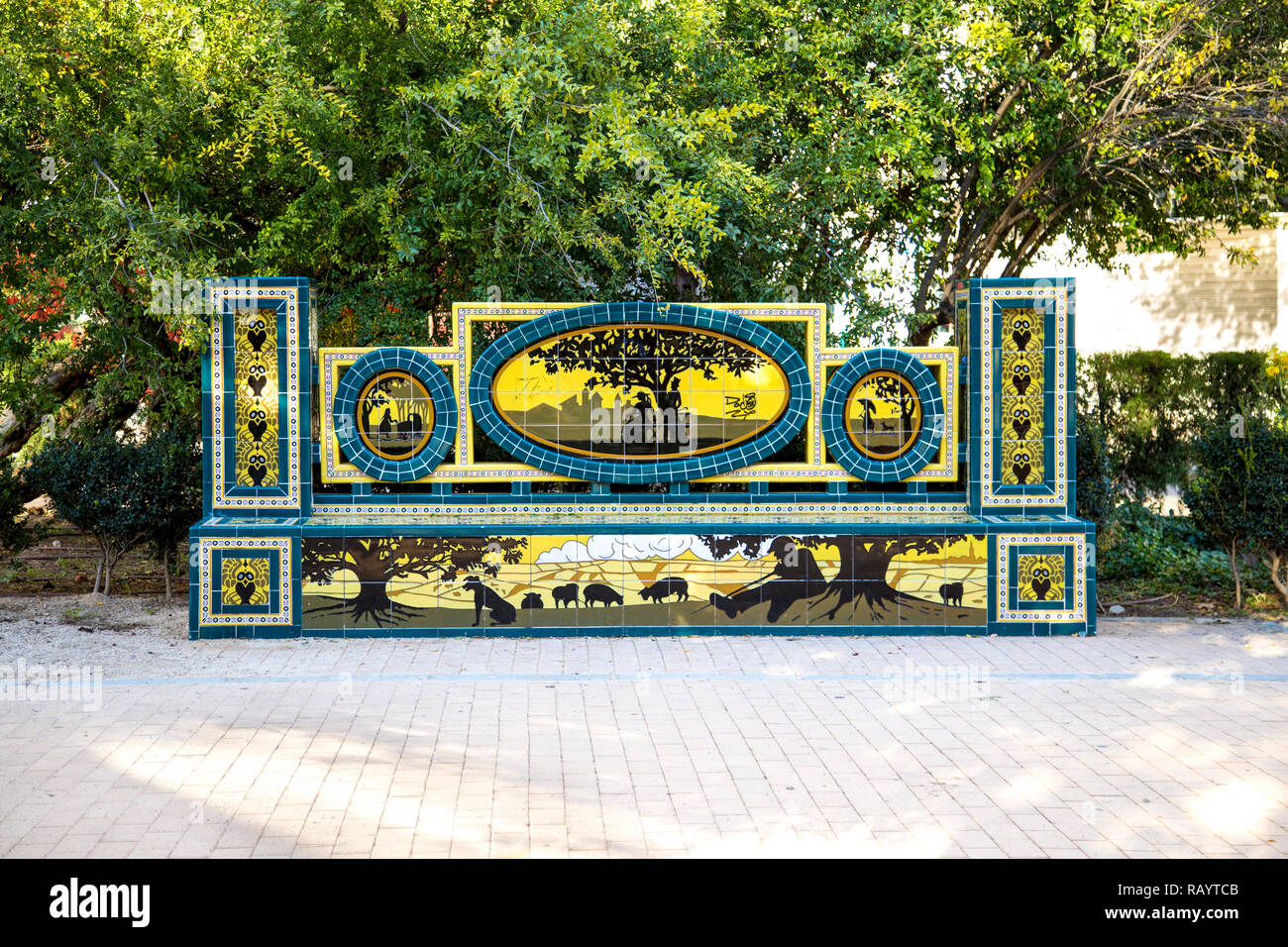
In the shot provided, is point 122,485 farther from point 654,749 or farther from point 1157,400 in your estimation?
point 1157,400

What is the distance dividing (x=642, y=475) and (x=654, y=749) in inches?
126

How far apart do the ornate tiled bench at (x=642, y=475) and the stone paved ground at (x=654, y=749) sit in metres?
0.33

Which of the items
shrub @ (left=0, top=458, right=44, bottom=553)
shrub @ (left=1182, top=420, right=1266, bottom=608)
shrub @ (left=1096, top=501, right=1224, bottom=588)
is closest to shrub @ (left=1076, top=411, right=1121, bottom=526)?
shrub @ (left=1096, top=501, right=1224, bottom=588)

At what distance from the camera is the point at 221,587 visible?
26.9 feet

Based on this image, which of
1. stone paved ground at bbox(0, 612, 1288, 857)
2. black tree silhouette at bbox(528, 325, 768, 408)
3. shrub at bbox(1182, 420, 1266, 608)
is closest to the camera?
stone paved ground at bbox(0, 612, 1288, 857)

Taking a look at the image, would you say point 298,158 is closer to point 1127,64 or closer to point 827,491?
point 827,491

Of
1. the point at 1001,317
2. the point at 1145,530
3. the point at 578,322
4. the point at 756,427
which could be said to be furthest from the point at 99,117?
the point at 1145,530

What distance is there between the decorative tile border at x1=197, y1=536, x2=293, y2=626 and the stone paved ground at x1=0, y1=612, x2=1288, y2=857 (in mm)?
230

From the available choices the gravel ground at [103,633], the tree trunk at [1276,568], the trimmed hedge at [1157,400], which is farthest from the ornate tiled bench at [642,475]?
the trimmed hedge at [1157,400]

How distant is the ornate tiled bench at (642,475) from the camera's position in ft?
27.1

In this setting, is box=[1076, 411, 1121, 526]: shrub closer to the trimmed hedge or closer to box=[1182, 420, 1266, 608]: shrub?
box=[1182, 420, 1266, 608]: shrub

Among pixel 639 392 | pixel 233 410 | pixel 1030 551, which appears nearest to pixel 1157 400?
pixel 1030 551

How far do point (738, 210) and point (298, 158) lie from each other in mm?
3655

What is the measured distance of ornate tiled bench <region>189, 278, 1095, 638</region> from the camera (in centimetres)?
826
